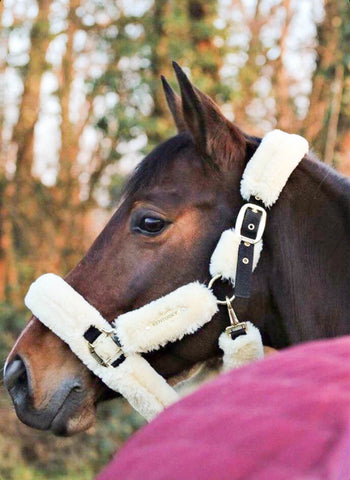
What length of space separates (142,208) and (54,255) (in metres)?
6.45

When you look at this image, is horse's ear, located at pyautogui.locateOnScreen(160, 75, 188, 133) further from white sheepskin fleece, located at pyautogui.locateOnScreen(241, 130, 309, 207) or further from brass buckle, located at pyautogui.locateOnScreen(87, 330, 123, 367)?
brass buckle, located at pyautogui.locateOnScreen(87, 330, 123, 367)

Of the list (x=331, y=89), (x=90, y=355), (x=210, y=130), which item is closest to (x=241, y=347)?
(x=90, y=355)

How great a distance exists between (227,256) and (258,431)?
182 centimetres

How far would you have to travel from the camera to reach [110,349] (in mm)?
2307

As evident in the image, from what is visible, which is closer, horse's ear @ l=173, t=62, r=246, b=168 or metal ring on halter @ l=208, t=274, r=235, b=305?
metal ring on halter @ l=208, t=274, r=235, b=305

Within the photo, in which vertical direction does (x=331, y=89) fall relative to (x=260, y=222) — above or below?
below

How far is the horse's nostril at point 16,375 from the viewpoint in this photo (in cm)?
232

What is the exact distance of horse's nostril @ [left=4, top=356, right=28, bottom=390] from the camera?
7.60ft

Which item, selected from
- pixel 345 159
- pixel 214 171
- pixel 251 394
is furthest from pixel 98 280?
pixel 345 159

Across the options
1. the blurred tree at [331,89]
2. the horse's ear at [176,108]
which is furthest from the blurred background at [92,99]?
the horse's ear at [176,108]

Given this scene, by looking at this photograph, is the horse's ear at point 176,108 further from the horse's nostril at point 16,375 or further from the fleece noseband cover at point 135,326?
the horse's nostril at point 16,375

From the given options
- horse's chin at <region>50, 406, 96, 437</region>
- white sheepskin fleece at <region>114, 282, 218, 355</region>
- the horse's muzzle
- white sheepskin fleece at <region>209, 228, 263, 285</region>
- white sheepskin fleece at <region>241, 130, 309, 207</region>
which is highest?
white sheepskin fleece at <region>241, 130, 309, 207</region>

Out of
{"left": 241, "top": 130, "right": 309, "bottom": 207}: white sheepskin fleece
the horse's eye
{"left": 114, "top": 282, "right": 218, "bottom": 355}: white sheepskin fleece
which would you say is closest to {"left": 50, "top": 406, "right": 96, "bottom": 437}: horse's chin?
{"left": 114, "top": 282, "right": 218, "bottom": 355}: white sheepskin fleece

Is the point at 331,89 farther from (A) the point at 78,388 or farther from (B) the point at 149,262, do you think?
(A) the point at 78,388
